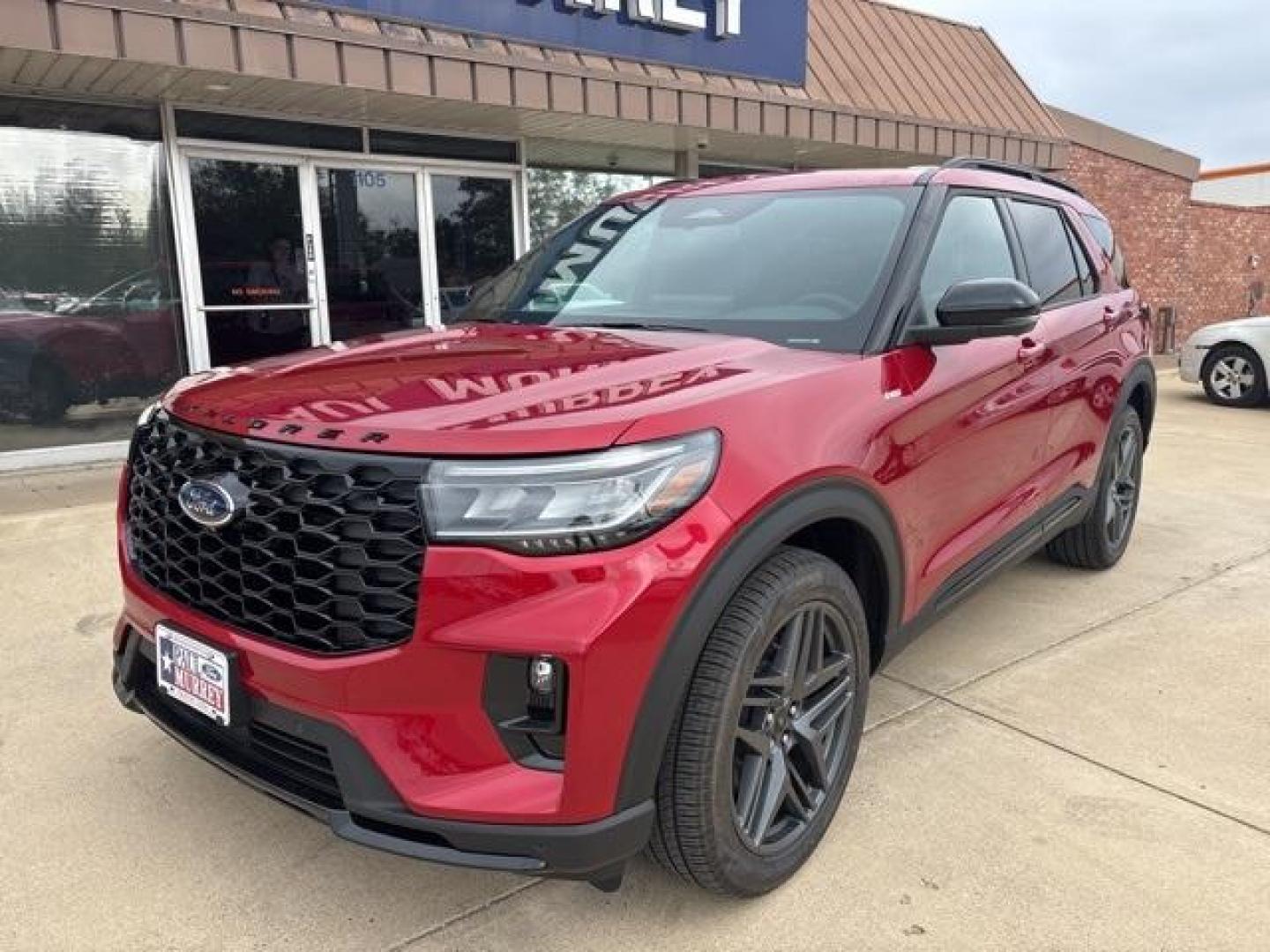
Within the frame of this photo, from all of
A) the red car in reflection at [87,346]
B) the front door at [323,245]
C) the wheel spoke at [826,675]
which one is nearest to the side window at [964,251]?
the wheel spoke at [826,675]

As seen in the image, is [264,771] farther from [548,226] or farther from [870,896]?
[548,226]

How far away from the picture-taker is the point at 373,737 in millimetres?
1884

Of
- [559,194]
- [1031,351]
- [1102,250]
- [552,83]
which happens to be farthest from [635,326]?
[559,194]

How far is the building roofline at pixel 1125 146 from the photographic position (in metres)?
13.8

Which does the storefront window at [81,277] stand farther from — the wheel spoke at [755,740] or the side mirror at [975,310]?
the wheel spoke at [755,740]

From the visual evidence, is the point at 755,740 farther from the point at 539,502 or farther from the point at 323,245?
the point at 323,245

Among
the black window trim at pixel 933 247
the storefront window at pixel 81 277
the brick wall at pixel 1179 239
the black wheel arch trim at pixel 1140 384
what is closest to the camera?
the black window trim at pixel 933 247

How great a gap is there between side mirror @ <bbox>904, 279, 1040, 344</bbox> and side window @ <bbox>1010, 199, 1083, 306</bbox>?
46.7 inches

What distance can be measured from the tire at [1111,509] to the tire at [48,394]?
22.7 ft

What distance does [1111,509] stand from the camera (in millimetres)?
4699

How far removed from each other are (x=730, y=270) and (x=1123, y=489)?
2889 millimetres

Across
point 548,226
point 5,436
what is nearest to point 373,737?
point 5,436

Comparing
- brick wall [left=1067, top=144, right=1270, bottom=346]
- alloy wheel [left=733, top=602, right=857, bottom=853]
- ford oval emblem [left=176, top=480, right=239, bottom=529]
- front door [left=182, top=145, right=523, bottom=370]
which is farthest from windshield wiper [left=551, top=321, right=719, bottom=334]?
brick wall [left=1067, top=144, right=1270, bottom=346]

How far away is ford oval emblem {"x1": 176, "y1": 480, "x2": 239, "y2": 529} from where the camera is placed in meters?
2.04
